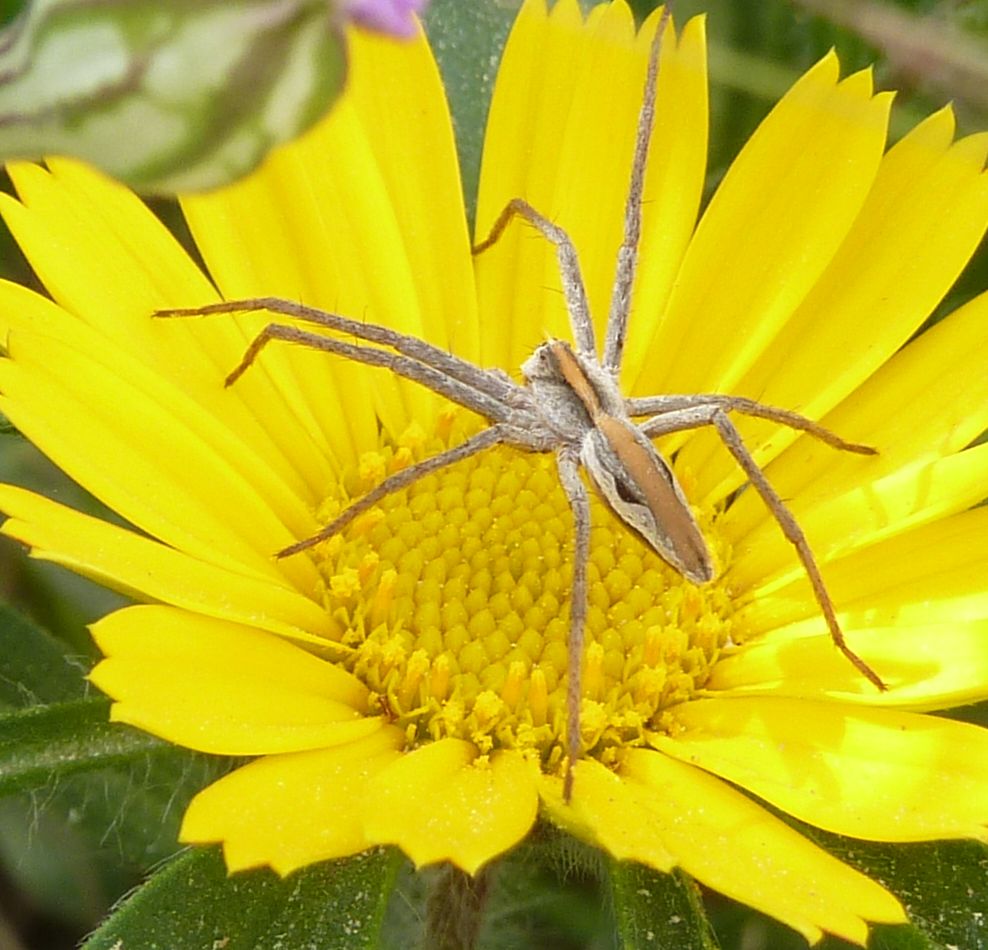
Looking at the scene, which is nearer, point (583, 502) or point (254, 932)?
point (254, 932)

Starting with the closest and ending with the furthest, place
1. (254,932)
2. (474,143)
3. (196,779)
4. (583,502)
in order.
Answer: (254,932)
(196,779)
(583,502)
(474,143)

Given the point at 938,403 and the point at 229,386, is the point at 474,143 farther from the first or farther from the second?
the point at 938,403

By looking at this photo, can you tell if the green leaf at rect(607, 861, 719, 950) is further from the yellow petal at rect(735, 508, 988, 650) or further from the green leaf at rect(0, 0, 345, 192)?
the green leaf at rect(0, 0, 345, 192)

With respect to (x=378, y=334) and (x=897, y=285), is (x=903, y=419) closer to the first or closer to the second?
(x=897, y=285)

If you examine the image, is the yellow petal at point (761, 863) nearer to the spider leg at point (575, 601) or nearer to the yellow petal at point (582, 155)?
the spider leg at point (575, 601)

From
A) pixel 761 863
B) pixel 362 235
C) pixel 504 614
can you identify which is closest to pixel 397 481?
pixel 504 614

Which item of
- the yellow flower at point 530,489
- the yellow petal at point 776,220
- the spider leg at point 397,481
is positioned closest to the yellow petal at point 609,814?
the yellow flower at point 530,489

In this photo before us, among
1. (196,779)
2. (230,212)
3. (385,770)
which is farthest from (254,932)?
(230,212)
